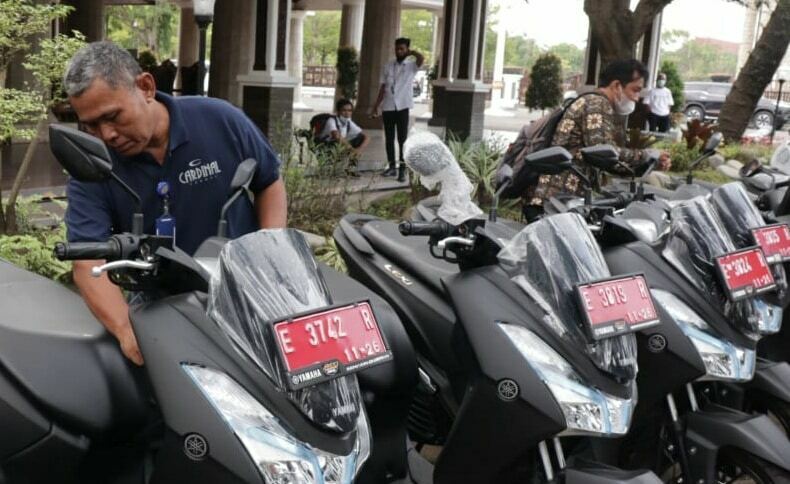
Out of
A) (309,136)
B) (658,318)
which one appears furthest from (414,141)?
(309,136)

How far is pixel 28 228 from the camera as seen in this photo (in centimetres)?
668

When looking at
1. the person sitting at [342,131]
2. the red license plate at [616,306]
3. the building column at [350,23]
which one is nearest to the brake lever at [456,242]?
the red license plate at [616,306]

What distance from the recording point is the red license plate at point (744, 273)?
3.29 m

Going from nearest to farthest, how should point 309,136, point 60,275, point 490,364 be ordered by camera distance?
point 490,364, point 60,275, point 309,136

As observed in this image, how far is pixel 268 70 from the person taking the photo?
47.9 ft

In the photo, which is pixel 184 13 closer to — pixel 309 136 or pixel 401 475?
pixel 309 136

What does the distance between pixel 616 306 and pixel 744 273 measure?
850 mm

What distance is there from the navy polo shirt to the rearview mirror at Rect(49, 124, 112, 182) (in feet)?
2.08

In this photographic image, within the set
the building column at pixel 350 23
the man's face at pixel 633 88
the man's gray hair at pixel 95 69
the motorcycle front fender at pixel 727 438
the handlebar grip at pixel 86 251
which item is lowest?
the motorcycle front fender at pixel 727 438

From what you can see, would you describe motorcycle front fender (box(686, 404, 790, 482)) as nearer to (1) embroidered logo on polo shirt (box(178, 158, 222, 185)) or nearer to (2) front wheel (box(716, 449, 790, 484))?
(2) front wheel (box(716, 449, 790, 484))

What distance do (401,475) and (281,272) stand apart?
1.07m

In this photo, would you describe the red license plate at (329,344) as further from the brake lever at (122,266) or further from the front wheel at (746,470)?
the front wheel at (746,470)

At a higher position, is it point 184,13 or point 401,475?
point 184,13

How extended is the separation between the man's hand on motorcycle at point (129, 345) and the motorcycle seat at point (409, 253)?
3.40 ft
